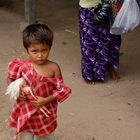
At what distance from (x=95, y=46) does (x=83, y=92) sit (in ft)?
1.74

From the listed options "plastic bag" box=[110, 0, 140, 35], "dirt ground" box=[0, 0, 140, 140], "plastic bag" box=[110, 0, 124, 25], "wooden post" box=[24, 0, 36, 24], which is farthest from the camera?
"wooden post" box=[24, 0, 36, 24]

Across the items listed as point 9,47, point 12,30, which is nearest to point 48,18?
point 12,30

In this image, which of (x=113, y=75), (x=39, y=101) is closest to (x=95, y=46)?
(x=113, y=75)

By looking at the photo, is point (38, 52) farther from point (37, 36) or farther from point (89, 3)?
point (89, 3)

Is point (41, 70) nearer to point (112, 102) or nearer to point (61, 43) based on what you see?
point (112, 102)

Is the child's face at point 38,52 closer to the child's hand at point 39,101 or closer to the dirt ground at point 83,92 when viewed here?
the child's hand at point 39,101

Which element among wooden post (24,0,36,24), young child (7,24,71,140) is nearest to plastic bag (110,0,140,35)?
young child (7,24,71,140)

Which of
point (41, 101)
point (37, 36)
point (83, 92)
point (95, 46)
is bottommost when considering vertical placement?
point (83, 92)

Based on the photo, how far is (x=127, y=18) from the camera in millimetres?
4438

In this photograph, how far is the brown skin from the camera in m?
2.75

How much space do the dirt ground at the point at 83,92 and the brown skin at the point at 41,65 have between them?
44.6 inches

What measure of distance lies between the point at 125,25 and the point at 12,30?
2.70 metres

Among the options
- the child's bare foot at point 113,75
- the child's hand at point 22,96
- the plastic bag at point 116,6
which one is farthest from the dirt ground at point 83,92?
the child's hand at point 22,96

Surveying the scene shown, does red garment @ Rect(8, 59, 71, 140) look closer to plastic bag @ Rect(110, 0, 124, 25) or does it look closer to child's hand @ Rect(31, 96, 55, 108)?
child's hand @ Rect(31, 96, 55, 108)
